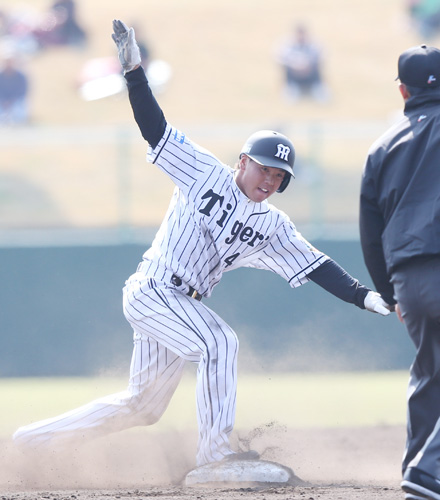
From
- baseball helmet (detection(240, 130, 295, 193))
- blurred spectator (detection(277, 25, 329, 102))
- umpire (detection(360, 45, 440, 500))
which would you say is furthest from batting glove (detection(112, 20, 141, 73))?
blurred spectator (detection(277, 25, 329, 102))

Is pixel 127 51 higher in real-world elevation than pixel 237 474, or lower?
higher

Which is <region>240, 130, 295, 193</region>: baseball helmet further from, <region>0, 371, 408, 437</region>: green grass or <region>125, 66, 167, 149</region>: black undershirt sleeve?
<region>0, 371, 408, 437</region>: green grass

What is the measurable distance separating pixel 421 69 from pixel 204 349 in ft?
5.86

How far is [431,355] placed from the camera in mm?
3744

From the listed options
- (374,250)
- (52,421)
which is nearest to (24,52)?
(52,421)

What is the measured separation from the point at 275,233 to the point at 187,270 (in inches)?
23.8

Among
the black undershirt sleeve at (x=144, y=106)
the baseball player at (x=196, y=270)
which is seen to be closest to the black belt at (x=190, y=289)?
the baseball player at (x=196, y=270)

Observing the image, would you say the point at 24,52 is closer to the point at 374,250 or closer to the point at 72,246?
the point at 72,246

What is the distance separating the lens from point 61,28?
56.3 ft

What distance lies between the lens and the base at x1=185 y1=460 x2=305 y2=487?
4.61 meters

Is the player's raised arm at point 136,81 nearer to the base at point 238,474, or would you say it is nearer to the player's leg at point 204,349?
the player's leg at point 204,349

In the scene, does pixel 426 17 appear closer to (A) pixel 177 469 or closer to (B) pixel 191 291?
(B) pixel 191 291

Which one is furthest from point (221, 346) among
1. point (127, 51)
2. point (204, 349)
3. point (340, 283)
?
point (127, 51)

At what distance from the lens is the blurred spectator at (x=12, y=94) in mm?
13977
